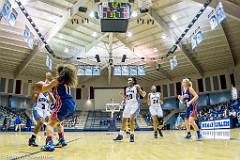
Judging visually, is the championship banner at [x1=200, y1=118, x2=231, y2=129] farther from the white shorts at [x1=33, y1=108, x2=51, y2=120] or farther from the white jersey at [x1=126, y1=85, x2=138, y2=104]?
the white shorts at [x1=33, y1=108, x2=51, y2=120]

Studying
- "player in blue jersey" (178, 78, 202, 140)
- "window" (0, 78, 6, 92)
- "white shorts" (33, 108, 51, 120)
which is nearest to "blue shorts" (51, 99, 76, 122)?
"white shorts" (33, 108, 51, 120)

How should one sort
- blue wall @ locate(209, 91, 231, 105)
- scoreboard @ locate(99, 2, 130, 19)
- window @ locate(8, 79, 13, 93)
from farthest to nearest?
1. window @ locate(8, 79, 13, 93)
2. blue wall @ locate(209, 91, 231, 105)
3. scoreboard @ locate(99, 2, 130, 19)

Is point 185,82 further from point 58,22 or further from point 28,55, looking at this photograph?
point 28,55

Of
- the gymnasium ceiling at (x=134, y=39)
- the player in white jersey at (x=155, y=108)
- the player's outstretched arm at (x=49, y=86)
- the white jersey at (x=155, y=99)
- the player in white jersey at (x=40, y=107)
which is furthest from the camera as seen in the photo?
the gymnasium ceiling at (x=134, y=39)

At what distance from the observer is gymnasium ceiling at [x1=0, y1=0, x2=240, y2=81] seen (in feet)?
59.4

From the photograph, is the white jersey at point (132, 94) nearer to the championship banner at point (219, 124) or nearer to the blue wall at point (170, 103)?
the championship banner at point (219, 124)

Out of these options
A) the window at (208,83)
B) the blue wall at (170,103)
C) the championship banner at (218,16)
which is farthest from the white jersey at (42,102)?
the blue wall at (170,103)

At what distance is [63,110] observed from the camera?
13.9 feet

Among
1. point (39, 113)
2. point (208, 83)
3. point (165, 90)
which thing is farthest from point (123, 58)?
point (39, 113)

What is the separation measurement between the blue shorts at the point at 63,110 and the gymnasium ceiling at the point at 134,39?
1248cm

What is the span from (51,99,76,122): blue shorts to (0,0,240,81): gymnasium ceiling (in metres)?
12.5

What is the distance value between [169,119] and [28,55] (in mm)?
17821

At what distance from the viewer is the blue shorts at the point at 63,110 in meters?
4.17

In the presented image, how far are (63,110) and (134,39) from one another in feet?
67.7
